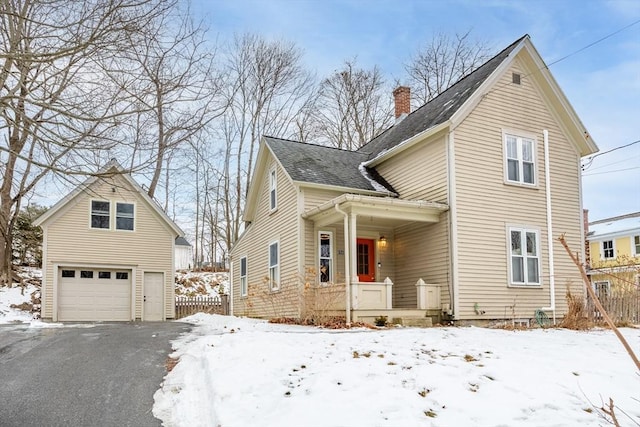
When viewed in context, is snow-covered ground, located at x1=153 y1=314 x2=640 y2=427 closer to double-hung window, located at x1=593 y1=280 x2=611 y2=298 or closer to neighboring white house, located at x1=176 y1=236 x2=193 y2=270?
double-hung window, located at x1=593 y1=280 x2=611 y2=298

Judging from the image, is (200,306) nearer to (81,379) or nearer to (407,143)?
(407,143)

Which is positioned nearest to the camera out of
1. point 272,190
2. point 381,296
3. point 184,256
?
point 381,296

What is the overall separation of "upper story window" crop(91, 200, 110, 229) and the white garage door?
176 centimetres

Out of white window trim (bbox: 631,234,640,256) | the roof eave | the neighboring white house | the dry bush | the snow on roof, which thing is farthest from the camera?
the neighboring white house

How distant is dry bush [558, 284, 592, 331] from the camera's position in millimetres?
12691

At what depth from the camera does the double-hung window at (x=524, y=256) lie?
14.6m

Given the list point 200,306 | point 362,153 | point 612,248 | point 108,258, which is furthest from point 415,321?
point 612,248

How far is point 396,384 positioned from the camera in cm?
597

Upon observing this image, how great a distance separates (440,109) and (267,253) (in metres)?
7.02

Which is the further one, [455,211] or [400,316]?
[455,211]

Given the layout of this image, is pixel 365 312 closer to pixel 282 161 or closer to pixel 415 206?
pixel 415 206

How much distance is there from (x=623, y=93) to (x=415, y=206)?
6079mm

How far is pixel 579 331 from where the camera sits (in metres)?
12.1

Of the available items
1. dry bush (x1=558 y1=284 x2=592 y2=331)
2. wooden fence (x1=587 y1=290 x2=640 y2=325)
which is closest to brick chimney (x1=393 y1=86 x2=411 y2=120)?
wooden fence (x1=587 y1=290 x2=640 y2=325)
